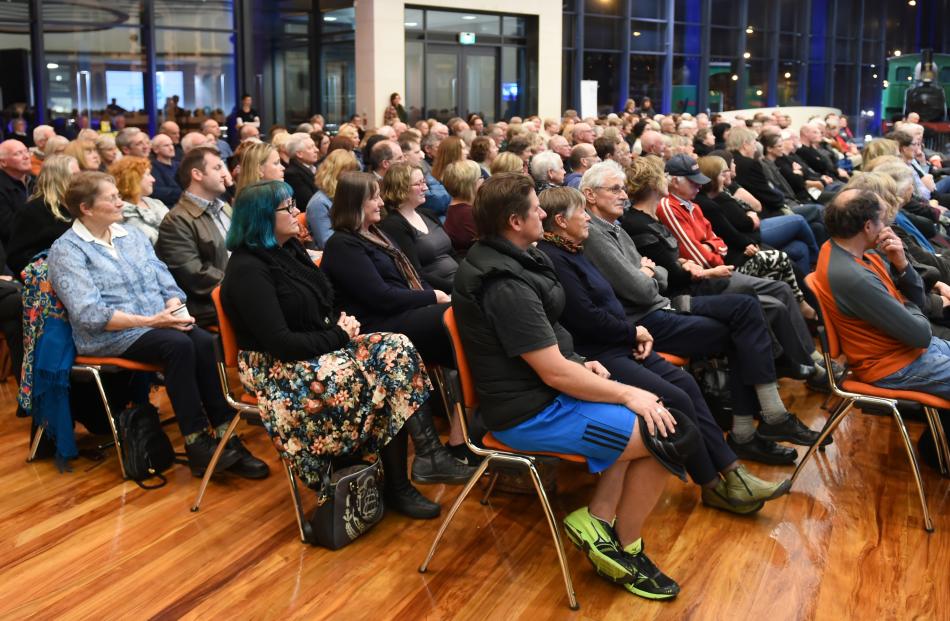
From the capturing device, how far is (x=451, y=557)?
3.30 m

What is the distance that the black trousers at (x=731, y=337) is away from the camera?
13.4 ft

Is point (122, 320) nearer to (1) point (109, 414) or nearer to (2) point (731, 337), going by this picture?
(1) point (109, 414)

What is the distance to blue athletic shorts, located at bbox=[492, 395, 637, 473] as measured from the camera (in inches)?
116

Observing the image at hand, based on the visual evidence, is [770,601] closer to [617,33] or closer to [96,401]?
[96,401]

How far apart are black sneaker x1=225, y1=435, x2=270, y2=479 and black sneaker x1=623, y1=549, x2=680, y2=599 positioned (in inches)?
67.1

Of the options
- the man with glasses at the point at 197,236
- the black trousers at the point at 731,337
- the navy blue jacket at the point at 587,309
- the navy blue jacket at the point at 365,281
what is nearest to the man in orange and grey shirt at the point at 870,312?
the black trousers at the point at 731,337

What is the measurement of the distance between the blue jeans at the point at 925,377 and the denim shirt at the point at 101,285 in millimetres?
3089

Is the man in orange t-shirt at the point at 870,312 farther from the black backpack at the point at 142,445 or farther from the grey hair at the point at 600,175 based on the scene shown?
the black backpack at the point at 142,445

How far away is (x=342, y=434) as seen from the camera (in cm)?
341

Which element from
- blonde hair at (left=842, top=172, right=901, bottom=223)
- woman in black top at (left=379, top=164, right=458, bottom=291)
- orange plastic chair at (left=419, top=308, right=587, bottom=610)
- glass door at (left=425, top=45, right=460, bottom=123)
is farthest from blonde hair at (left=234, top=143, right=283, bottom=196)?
glass door at (left=425, top=45, right=460, bottom=123)

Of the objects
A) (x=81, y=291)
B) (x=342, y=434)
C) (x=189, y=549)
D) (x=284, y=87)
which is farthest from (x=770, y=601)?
(x=284, y=87)

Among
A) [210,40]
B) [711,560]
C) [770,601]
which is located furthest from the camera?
[210,40]

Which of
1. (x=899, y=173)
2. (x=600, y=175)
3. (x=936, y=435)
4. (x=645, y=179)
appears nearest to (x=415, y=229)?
(x=600, y=175)

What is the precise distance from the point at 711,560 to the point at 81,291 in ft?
8.94
